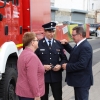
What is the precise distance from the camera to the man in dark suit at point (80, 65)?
417 cm

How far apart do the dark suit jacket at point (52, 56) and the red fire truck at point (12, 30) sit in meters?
0.55

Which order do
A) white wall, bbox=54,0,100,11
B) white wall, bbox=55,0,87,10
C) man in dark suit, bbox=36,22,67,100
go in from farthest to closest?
white wall, bbox=54,0,100,11 → white wall, bbox=55,0,87,10 → man in dark suit, bbox=36,22,67,100

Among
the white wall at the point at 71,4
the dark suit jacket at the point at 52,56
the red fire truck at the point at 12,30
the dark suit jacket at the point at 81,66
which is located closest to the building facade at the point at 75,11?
the white wall at the point at 71,4

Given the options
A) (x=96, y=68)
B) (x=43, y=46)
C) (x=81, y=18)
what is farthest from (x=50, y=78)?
(x=81, y=18)

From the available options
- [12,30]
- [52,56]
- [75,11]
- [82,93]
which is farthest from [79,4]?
[82,93]

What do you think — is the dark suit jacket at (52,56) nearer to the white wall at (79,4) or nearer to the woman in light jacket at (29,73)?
the woman in light jacket at (29,73)

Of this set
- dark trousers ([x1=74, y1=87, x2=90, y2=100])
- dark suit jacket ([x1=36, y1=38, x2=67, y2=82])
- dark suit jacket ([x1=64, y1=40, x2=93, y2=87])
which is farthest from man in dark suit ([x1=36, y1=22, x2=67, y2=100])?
dark trousers ([x1=74, y1=87, x2=90, y2=100])

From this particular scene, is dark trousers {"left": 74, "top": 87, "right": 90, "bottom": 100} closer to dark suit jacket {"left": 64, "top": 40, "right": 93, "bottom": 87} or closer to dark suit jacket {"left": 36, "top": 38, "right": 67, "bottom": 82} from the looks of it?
dark suit jacket {"left": 64, "top": 40, "right": 93, "bottom": 87}

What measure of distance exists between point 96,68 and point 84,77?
21.3 ft

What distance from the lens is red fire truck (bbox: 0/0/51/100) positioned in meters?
4.63

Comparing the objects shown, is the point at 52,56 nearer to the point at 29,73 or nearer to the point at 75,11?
the point at 29,73

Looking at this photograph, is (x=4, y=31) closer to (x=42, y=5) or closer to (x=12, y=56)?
(x=12, y=56)

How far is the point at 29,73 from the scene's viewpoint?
349cm

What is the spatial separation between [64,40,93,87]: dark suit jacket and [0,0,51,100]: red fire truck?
1.03 m
